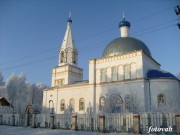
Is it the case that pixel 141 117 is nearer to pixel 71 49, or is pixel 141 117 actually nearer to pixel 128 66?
pixel 128 66

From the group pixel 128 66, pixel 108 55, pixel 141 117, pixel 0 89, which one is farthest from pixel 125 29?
pixel 0 89

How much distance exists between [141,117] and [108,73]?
51.0ft

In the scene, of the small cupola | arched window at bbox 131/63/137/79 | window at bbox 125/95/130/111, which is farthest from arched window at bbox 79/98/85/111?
the small cupola

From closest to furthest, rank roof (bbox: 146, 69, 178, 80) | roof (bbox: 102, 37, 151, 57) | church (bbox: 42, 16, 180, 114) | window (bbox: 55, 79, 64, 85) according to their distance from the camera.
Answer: church (bbox: 42, 16, 180, 114) → roof (bbox: 146, 69, 178, 80) → roof (bbox: 102, 37, 151, 57) → window (bbox: 55, 79, 64, 85)

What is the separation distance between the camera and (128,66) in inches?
1194

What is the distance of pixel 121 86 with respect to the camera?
2995 centimetres

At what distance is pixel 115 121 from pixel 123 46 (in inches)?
662

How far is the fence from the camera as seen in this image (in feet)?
51.9

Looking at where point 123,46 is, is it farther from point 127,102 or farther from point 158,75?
point 127,102

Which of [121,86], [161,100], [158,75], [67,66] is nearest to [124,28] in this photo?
[121,86]

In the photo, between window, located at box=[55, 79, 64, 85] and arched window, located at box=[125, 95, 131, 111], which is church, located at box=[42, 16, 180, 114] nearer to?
arched window, located at box=[125, 95, 131, 111]

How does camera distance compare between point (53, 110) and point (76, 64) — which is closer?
point (53, 110)

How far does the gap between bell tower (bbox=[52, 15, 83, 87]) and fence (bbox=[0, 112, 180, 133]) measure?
16835 mm

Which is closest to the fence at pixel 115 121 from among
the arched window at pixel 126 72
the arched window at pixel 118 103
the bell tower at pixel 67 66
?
the arched window at pixel 118 103
